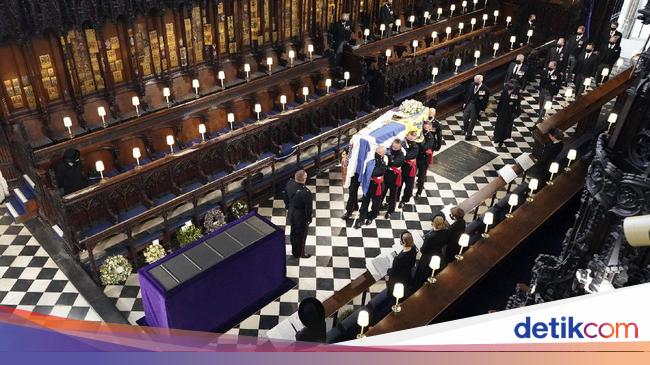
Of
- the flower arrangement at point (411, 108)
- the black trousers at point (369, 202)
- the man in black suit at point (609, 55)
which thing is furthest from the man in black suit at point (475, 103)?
the man in black suit at point (609, 55)

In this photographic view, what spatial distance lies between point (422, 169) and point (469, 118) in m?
3.22

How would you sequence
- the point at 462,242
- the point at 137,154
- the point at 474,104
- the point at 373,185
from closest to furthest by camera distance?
1. the point at 462,242
2. the point at 137,154
3. the point at 373,185
4. the point at 474,104

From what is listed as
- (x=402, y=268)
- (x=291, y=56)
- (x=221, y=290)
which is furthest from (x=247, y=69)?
(x=402, y=268)

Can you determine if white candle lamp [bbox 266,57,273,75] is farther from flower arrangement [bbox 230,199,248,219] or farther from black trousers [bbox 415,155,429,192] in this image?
black trousers [bbox 415,155,429,192]

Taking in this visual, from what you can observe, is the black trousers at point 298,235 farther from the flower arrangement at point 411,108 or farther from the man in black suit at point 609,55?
the man in black suit at point 609,55

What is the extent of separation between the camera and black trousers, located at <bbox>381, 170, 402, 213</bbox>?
9406 mm

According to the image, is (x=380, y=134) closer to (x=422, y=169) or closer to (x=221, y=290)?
(x=422, y=169)

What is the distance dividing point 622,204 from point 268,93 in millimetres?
8328

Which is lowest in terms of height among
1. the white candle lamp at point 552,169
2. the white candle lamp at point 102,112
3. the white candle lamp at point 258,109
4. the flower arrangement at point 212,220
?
the flower arrangement at point 212,220

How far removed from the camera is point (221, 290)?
6.92m

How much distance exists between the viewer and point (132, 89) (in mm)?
10289

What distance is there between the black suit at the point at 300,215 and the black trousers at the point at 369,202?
140 cm

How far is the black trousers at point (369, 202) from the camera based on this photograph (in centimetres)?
943

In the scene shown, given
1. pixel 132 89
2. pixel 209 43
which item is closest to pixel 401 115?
pixel 209 43
